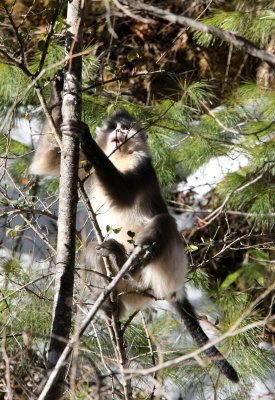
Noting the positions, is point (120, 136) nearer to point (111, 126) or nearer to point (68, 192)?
point (111, 126)

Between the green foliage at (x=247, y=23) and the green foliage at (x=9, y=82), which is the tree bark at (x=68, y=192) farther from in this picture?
the green foliage at (x=247, y=23)

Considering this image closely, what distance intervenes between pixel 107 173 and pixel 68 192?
2.75 feet

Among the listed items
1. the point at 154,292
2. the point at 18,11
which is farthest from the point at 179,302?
the point at 18,11

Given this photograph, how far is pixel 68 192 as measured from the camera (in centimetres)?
211

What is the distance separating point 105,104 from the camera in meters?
4.34

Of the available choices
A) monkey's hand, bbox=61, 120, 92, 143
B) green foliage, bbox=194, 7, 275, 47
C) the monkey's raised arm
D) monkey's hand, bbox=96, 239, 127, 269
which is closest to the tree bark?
monkey's hand, bbox=61, 120, 92, 143

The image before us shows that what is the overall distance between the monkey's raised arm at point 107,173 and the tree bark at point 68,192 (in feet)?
0.74

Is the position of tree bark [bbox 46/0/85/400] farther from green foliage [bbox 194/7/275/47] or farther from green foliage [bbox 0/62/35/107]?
green foliage [bbox 194/7/275/47]

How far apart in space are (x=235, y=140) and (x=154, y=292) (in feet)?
5.48

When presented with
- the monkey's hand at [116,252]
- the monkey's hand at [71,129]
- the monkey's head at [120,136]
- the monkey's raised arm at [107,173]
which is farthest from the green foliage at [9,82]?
the monkey's hand at [71,129]

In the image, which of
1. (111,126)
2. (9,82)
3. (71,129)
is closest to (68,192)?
(71,129)

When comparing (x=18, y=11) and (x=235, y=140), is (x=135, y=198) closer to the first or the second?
(x=235, y=140)

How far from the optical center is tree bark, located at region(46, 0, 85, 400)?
2.04 meters

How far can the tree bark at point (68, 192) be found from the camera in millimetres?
2041
